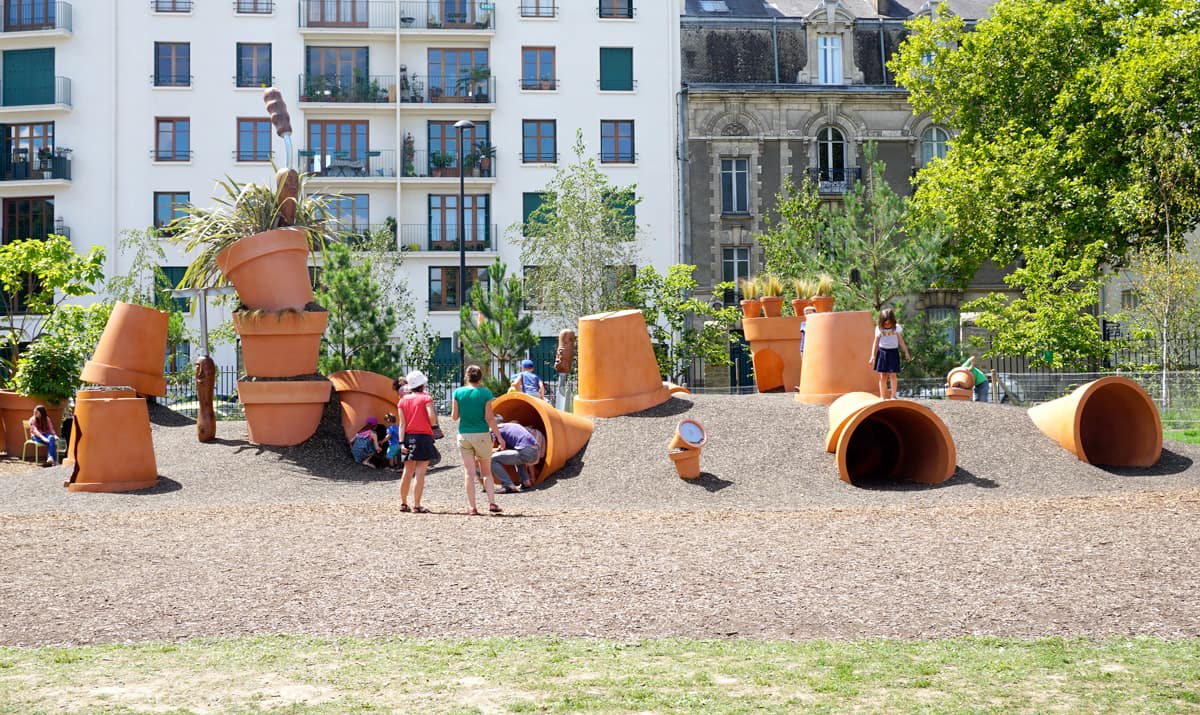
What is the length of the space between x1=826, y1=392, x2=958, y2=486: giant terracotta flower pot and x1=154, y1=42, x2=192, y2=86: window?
32.1 m

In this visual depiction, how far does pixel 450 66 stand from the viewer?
4300 centimetres

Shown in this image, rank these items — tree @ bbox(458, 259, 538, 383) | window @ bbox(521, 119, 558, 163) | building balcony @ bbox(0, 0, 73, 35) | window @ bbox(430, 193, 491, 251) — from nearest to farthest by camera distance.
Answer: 1. tree @ bbox(458, 259, 538, 383)
2. building balcony @ bbox(0, 0, 73, 35)
3. window @ bbox(430, 193, 491, 251)
4. window @ bbox(521, 119, 558, 163)

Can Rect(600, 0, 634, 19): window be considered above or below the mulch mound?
above

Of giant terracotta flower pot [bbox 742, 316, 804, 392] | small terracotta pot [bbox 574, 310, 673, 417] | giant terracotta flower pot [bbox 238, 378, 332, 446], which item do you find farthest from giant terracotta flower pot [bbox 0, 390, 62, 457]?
giant terracotta flower pot [bbox 742, 316, 804, 392]

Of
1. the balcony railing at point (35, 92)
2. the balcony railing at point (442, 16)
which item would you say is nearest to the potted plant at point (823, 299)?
the balcony railing at point (442, 16)

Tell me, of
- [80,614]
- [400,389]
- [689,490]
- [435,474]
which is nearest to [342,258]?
[400,389]

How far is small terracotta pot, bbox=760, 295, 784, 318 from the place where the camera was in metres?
20.2

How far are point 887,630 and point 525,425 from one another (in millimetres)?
9822

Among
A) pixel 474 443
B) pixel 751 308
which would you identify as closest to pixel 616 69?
pixel 751 308

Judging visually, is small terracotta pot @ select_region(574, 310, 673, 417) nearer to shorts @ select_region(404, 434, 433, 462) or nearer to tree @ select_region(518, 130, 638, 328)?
shorts @ select_region(404, 434, 433, 462)

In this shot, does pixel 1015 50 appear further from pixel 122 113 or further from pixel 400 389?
pixel 122 113

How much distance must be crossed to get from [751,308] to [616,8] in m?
25.5

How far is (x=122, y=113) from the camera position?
4175cm

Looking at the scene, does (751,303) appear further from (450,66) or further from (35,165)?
(35,165)
